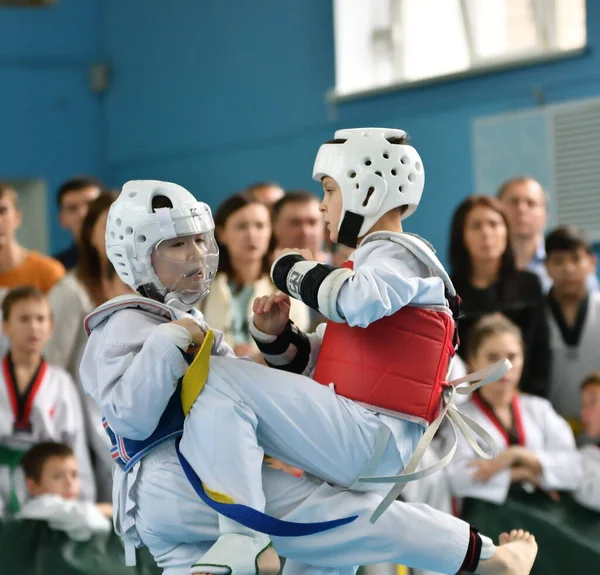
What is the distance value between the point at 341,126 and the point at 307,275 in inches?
277

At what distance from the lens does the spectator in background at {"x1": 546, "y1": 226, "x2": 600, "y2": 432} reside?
22.1ft

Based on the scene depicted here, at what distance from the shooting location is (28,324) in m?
6.16

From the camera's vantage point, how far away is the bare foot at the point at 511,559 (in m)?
4.05

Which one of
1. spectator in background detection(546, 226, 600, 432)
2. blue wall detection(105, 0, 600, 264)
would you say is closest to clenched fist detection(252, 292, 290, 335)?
spectator in background detection(546, 226, 600, 432)

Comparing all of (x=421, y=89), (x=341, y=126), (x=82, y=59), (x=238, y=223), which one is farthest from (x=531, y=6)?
(x=82, y=59)

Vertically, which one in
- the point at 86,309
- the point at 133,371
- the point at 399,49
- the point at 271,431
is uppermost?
the point at 399,49

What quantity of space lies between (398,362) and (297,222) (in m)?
3.14

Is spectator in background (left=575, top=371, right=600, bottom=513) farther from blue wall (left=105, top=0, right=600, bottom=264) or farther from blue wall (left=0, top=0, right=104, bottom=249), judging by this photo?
blue wall (left=0, top=0, right=104, bottom=249)

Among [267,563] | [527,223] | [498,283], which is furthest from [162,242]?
[527,223]

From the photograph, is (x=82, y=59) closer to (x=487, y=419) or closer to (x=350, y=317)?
(x=487, y=419)

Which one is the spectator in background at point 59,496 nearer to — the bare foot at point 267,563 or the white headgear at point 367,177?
the bare foot at point 267,563

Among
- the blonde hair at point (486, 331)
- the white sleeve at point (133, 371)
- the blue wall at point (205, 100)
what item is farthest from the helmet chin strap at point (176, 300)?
the blue wall at point (205, 100)

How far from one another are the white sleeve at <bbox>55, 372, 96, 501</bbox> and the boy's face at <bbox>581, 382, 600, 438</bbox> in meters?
2.68

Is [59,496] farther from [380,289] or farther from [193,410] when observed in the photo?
[380,289]
